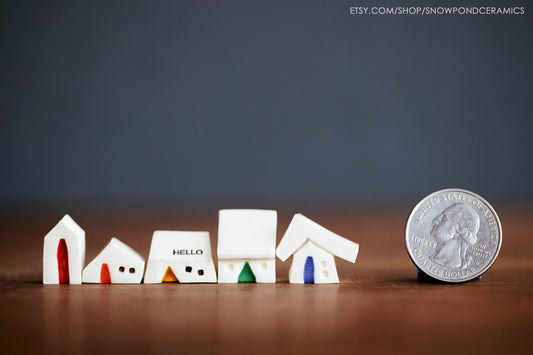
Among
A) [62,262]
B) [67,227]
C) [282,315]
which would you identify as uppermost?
[67,227]

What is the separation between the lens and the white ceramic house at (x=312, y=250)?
256cm

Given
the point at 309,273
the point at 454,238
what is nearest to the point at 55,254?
the point at 309,273

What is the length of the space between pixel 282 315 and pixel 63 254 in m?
1.01

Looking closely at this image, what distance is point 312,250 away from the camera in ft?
8.45

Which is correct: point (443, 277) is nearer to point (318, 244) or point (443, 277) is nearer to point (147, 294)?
point (318, 244)

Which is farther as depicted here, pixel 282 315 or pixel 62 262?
pixel 62 262

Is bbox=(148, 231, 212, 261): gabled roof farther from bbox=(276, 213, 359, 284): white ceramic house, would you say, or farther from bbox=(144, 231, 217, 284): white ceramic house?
bbox=(276, 213, 359, 284): white ceramic house

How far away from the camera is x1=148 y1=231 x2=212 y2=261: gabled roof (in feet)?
8.57

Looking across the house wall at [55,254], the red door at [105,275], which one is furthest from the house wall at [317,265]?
the house wall at [55,254]

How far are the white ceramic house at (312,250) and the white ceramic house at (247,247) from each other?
0.20ft

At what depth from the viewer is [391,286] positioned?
253cm

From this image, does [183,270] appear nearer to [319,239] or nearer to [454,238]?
[319,239]

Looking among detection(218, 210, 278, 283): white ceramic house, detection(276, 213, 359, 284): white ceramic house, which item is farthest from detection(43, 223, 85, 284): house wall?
detection(276, 213, 359, 284): white ceramic house

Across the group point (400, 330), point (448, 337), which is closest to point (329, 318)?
point (400, 330)
